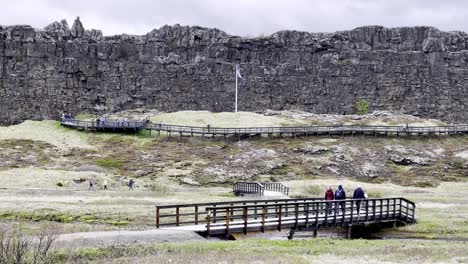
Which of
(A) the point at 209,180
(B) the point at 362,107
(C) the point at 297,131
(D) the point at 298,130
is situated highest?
(B) the point at 362,107

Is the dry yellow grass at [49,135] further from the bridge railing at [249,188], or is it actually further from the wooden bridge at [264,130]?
the bridge railing at [249,188]

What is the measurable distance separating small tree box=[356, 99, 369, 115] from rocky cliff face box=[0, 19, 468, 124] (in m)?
2.09

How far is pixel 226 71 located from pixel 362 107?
27516 millimetres

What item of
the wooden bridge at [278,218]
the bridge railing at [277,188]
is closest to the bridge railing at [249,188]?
the bridge railing at [277,188]

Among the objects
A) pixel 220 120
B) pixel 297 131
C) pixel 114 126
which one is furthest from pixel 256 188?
pixel 220 120

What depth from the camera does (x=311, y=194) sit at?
6881 cm

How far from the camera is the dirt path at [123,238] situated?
29172 mm

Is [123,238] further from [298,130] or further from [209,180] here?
[298,130]

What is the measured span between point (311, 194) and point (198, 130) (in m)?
37.0

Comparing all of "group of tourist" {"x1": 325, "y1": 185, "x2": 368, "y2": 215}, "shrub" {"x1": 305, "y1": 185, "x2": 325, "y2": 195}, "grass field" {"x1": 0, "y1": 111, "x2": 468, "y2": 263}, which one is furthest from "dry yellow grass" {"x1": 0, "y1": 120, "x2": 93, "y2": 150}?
"group of tourist" {"x1": 325, "y1": 185, "x2": 368, "y2": 215}

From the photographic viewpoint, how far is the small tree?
134750 mm

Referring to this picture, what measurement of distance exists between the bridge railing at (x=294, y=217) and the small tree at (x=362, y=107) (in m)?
91.4

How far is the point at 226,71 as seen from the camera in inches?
5374

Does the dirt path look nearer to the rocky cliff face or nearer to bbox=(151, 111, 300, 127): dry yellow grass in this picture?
bbox=(151, 111, 300, 127): dry yellow grass
